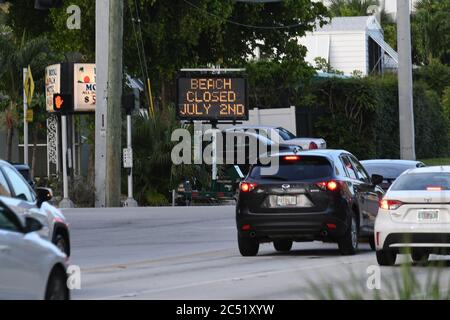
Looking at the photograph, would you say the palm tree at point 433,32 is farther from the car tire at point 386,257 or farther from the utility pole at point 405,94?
the car tire at point 386,257

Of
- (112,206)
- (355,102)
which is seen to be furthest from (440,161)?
(112,206)

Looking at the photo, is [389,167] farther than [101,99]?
No

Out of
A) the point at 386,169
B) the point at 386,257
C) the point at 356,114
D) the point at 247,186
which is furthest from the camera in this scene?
the point at 356,114

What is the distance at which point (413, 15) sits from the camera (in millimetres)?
88750

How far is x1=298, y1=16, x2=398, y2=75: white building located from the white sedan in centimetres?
5702

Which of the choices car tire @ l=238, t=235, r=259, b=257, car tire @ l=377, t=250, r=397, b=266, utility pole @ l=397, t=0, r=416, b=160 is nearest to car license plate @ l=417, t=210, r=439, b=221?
car tire @ l=377, t=250, r=397, b=266

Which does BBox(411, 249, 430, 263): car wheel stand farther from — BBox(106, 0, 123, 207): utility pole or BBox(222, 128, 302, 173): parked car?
BBox(222, 128, 302, 173): parked car

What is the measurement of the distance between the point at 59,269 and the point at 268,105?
143ft

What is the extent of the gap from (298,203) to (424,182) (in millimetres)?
2469

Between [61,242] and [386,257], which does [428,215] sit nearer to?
[386,257]

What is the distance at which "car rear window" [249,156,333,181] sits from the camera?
21.5 meters

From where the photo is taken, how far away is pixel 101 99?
3384 cm

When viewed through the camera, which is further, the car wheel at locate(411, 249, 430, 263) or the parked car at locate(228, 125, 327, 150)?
the parked car at locate(228, 125, 327, 150)

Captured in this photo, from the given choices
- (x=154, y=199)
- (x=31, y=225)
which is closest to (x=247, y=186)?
(x=31, y=225)
